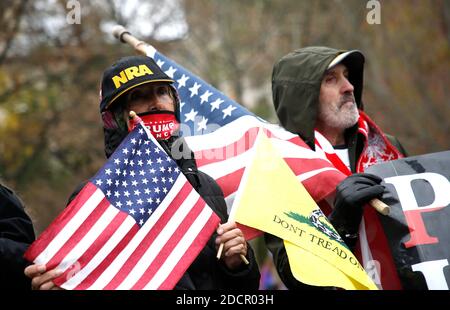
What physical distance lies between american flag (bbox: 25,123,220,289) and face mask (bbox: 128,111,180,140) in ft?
0.35

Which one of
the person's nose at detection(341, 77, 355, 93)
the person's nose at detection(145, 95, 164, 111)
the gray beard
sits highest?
the person's nose at detection(145, 95, 164, 111)

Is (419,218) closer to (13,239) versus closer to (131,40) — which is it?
(13,239)

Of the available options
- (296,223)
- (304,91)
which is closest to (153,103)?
(296,223)

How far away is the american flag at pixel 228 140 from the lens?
5.14 m

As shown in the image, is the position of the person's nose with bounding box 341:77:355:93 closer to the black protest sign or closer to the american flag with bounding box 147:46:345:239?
the american flag with bounding box 147:46:345:239

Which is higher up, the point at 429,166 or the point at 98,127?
the point at 429,166

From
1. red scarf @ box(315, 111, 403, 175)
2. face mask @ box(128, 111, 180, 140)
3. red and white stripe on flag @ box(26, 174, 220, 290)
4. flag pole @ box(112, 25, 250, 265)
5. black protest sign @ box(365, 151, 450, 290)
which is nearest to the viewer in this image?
red and white stripe on flag @ box(26, 174, 220, 290)

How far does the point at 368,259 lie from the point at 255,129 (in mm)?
1267

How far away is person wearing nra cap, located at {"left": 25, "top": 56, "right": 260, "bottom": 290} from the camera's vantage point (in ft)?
14.3

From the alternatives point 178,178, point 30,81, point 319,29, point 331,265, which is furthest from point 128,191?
point 319,29

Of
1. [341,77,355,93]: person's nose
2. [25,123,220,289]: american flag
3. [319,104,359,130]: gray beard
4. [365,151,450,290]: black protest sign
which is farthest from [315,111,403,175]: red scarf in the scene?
[25,123,220,289]: american flag

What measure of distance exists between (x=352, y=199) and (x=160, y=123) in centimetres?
106

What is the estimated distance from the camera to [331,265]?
4.42 meters
